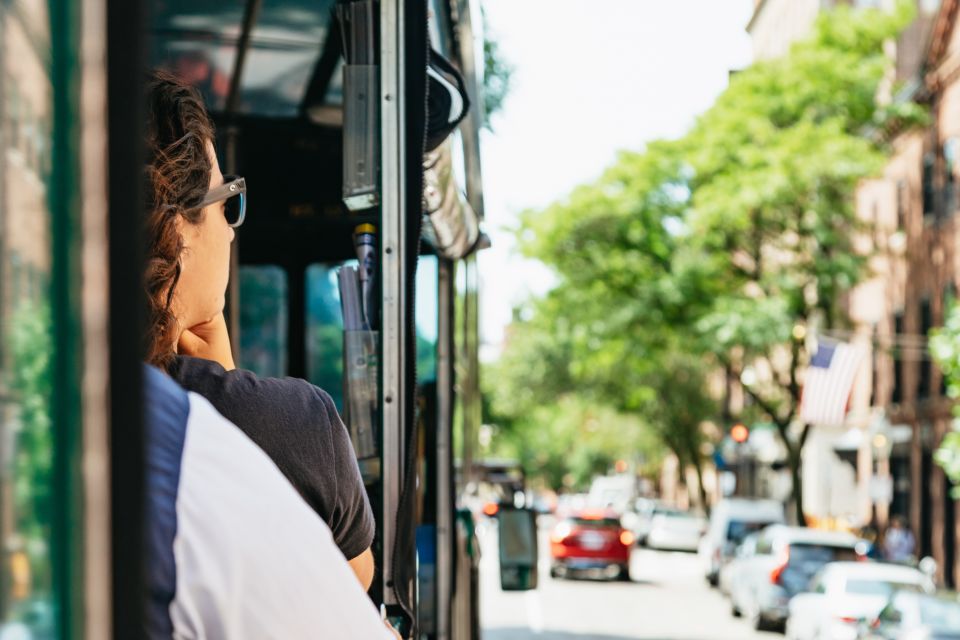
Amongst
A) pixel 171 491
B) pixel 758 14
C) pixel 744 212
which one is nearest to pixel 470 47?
pixel 171 491

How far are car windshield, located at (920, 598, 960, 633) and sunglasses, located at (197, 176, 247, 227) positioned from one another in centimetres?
1327

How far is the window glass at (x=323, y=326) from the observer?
5547 millimetres

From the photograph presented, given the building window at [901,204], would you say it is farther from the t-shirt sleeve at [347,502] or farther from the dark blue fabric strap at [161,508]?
the dark blue fabric strap at [161,508]

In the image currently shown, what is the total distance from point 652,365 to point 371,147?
1426 inches

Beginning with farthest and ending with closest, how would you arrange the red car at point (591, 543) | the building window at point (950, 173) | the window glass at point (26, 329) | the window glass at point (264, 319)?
the red car at point (591, 543), the building window at point (950, 173), the window glass at point (264, 319), the window glass at point (26, 329)

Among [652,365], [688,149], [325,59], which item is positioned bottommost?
[652,365]

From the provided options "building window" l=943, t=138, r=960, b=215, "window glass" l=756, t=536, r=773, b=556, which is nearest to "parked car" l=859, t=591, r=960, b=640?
"window glass" l=756, t=536, r=773, b=556

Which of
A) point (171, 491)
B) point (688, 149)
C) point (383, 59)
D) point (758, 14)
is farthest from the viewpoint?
point (758, 14)

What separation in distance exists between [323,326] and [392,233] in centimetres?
272

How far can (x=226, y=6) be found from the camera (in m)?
5.38

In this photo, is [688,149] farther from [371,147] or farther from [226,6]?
[371,147]

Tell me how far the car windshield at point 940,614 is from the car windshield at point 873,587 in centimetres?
388

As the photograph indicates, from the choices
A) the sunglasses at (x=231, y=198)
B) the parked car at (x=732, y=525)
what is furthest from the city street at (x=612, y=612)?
the sunglasses at (x=231, y=198)

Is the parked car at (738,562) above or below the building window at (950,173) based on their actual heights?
below
